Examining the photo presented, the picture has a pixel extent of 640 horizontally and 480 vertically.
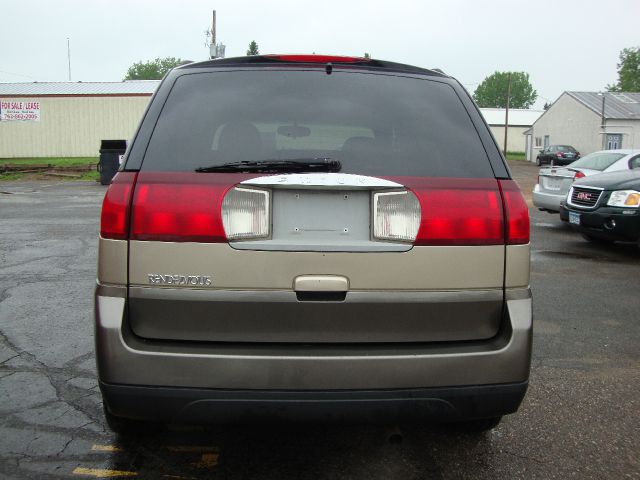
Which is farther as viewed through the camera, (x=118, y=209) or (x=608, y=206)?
(x=608, y=206)

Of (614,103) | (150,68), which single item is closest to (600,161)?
(614,103)

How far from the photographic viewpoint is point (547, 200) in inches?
445

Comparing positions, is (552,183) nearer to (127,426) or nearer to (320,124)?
(320,124)

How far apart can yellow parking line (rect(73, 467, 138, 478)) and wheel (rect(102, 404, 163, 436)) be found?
0.18 metres

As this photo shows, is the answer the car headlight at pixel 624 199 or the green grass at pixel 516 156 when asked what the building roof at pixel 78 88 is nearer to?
the car headlight at pixel 624 199

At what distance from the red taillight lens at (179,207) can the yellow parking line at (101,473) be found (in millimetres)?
1125

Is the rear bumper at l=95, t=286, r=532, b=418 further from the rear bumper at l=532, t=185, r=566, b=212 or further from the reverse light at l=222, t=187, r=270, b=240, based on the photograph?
the rear bumper at l=532, t=185, r=566, b=212

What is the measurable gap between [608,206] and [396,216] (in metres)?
7.08

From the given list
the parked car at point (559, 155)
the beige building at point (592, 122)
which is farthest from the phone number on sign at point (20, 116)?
the beige building at point (592, 122)

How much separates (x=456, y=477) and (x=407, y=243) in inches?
45.1

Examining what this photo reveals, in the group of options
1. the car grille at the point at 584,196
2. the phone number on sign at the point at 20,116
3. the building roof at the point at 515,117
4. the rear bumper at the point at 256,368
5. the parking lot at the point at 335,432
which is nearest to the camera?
the rear bumper at the point at 256,368

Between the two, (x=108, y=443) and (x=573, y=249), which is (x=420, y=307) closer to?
(x=108, y=443)

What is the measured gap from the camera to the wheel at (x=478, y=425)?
287 cm

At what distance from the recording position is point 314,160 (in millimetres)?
2273
